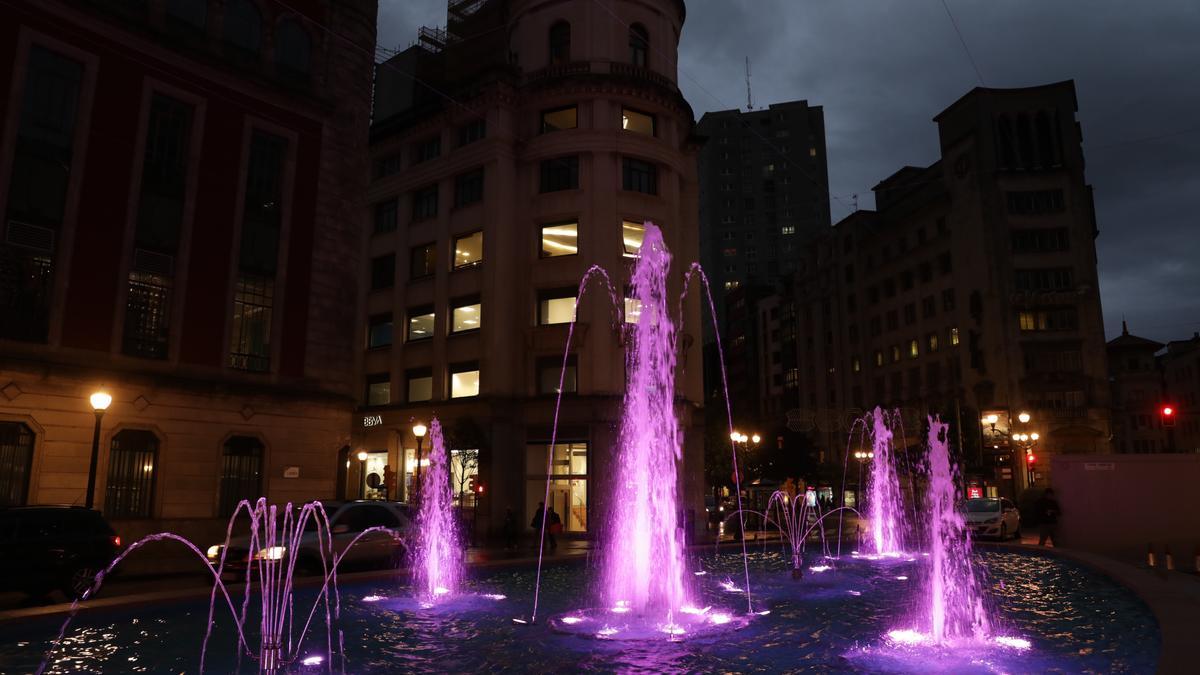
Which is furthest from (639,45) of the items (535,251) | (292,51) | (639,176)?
(292,51)

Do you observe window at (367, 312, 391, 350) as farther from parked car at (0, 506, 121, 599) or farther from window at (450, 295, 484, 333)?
parked car at (0, 506, 121, 599)

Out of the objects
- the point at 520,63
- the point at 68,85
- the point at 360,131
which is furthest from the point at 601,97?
the point at 68,85

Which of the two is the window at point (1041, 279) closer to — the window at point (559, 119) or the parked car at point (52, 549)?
the window at point (559, 119)

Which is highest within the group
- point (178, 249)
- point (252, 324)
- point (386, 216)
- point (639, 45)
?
point (639, 45)

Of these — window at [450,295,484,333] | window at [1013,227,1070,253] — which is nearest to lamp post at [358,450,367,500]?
window at [450,295,484,333]

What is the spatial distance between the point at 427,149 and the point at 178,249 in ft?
72.5

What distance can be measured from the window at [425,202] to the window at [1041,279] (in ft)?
145

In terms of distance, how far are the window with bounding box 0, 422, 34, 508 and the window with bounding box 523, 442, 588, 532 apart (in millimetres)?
20987

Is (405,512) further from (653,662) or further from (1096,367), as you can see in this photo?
(1096,367)

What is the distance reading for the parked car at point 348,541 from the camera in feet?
54.4

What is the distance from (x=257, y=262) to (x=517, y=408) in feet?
50.5

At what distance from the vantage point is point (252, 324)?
2598cm

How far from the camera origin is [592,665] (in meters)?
9.06

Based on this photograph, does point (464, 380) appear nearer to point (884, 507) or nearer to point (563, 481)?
point (563, 481)
